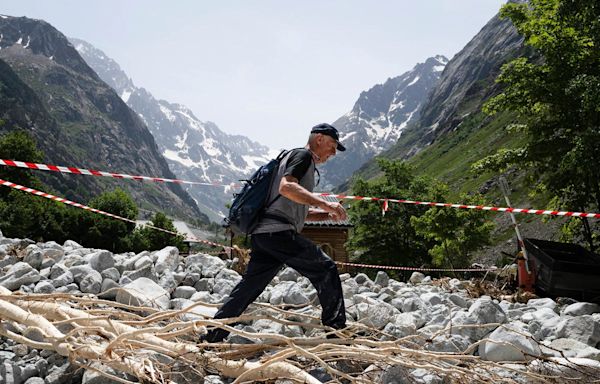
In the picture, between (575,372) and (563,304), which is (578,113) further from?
(575,372)

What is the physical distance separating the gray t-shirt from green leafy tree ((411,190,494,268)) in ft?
90.2

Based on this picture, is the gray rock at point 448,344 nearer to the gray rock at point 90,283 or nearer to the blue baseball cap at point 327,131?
the blue baseball cap at point 327,131

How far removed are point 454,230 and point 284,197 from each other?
2918 centimetres

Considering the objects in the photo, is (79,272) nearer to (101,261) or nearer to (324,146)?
(101,261)

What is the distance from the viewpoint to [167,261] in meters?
7.46

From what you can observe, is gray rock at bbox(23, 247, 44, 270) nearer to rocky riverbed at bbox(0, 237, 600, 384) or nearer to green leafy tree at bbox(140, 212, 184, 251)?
rocky riverbed at bbox(0, 237, 600, 384)

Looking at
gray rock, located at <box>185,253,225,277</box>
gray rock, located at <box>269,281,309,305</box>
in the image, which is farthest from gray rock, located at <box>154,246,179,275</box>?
gray rock, located at <box>269,281,309,305</box>

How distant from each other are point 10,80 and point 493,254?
7109 inches

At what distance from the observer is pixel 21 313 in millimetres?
2906

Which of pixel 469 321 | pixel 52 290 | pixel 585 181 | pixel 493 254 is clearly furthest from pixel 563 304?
pixel 493 254

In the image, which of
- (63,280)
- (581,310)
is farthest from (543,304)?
(63,280)

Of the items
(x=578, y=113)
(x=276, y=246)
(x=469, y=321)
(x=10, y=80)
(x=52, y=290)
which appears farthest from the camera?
(x=10, y=80)

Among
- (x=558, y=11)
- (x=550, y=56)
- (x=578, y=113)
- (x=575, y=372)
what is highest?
(x=558, y=11)

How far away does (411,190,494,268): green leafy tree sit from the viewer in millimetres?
30312
